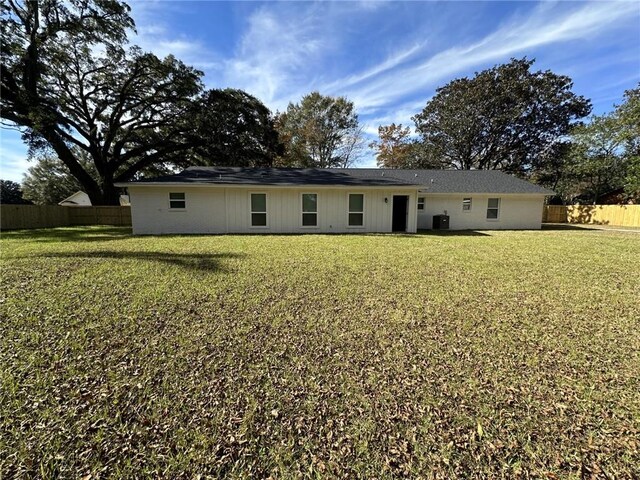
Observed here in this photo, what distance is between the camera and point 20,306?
3.92 metres

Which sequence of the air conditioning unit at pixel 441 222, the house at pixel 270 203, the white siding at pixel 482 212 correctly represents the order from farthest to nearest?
the white siding at pixel 482 212 → the air conditioning unit at pixel 441 222 → the house at pixel 270 203

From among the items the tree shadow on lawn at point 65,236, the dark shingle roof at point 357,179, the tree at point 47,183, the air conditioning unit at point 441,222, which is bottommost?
the tree shadow on lawn at point 65,236

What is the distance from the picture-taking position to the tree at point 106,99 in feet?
52.1

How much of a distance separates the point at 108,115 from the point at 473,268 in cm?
2677

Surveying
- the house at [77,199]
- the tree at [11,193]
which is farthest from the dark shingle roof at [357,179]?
the tree at [11,193]

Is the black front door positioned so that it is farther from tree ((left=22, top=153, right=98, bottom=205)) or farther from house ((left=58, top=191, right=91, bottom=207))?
house ((left=58, top=191, right=91, bottom=207))

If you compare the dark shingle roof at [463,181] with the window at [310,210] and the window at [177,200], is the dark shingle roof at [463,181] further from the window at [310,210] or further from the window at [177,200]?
the window at [177,200]

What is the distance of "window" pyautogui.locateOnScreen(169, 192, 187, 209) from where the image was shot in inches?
502

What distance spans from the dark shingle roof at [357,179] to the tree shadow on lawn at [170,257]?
571 centimetres

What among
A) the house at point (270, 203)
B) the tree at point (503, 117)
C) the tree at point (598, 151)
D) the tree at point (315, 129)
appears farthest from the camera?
the tree at point (315, 129)

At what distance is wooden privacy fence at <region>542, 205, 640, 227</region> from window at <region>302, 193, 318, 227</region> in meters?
21.1

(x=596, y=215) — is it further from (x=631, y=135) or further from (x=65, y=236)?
(x=65, y=236)

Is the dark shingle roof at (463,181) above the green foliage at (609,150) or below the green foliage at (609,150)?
below

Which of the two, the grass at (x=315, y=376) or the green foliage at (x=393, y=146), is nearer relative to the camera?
the grass at (x=315, y=376)
